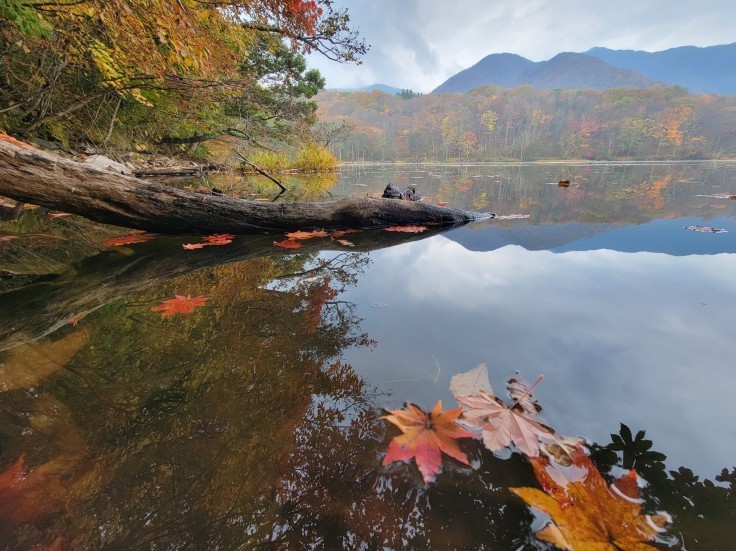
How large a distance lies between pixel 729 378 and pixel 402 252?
185 centimetres

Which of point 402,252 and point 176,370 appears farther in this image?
point 402,252

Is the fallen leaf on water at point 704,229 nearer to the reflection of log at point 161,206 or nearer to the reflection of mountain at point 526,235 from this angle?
the reflection of mountain at point 526,235

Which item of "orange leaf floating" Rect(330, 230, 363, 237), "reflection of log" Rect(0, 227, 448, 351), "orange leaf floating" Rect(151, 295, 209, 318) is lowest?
"orange leaf floating" Rect(151, 295, 209, 318)

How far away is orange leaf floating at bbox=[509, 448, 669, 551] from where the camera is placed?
612 millimetres

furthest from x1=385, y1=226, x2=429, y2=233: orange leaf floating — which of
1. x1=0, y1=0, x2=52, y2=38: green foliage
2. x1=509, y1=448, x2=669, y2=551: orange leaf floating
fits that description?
x1=0, y1=0, x2=52, y2=38: green foliage

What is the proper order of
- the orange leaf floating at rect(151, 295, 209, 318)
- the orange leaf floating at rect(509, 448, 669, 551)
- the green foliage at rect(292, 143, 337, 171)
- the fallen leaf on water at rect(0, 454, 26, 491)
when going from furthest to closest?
1. the green foliage at rect(292, 143, 337, 171)
2. the orange leaf floating at rect(151, 295, 209, 318)
3. the fallen leaf on water at rect(0, 454, 26, 491)
4. the orange leaf floating at rect(509, 448, 669, 551)

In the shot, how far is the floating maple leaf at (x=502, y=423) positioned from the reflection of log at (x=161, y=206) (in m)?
2.47

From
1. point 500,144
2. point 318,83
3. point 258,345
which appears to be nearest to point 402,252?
point 258,345

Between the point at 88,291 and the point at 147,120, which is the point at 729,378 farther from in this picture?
the point at 147,120

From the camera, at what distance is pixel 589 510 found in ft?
2.18

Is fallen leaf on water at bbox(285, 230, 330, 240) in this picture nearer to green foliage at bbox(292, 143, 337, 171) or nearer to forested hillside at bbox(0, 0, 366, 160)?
forested hillside at bbox(0, 0, 366, 160)

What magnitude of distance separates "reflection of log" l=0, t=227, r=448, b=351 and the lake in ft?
0.05

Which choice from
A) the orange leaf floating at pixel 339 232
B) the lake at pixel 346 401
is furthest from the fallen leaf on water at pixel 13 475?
the orange leaf floating at pixel 339 232

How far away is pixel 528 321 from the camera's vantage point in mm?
1488
